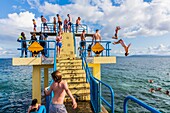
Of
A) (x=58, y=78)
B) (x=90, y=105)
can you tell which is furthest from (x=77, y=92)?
(x=58, y=78)

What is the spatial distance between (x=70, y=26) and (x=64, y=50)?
170 inches

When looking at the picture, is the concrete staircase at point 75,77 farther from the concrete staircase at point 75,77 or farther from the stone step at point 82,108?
the stone step at point 82,108

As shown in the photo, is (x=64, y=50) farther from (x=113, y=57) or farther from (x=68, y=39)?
(x=113, y=57)

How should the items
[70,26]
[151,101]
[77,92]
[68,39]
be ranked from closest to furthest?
[77,92], [68,39], [70,26], [151,101]

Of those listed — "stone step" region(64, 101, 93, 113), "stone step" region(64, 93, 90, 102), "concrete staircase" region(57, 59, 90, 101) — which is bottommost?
"stone step" region(64, 101, 93, 113)

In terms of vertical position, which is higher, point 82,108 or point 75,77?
point 75,77

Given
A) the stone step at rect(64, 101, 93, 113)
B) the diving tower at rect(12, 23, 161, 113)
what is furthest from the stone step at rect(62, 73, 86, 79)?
the stone step at rect(64, 101, 93, 113)

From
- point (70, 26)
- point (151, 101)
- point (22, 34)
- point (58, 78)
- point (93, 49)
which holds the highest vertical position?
point (70, 26)

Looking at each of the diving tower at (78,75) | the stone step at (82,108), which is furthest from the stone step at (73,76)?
the stone step at (82,108)

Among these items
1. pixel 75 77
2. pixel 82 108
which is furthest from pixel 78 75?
pixel 82 108

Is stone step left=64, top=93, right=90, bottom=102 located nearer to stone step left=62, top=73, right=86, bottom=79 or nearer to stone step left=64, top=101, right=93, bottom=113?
stone step left=64, top=101, right=93, bottom=113

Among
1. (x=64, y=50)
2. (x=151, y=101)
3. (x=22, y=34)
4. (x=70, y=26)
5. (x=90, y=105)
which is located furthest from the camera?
(x=151, y=101)

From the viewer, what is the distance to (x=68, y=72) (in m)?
9.81

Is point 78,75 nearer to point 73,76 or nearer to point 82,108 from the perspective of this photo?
point 73,76
